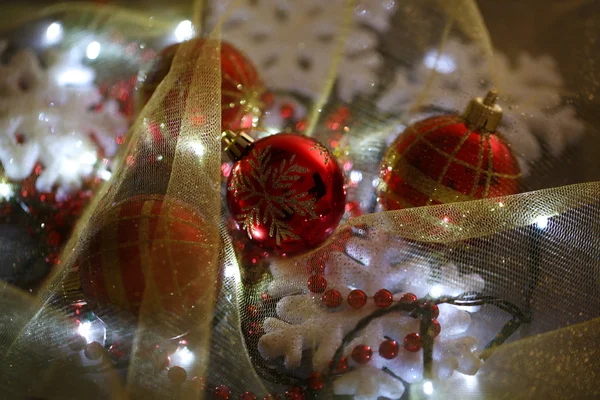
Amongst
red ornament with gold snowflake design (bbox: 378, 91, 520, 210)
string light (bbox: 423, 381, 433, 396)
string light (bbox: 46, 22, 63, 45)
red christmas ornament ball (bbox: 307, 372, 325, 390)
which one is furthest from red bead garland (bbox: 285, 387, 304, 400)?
string light (bbox: 46, 22, 63, 45)

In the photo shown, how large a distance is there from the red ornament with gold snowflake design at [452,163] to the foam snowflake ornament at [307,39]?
20 cm

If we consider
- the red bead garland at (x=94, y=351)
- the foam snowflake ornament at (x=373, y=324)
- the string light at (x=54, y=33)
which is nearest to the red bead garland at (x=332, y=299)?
the foam snowflake ornament at (x=373, y=324)

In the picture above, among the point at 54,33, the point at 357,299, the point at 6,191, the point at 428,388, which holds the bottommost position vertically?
the point at 428,388

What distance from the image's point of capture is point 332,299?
56cm

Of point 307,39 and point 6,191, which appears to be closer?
point 6,191

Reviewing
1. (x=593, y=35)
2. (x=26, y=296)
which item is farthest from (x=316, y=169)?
(x=593, y=35)

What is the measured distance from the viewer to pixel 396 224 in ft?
1.85

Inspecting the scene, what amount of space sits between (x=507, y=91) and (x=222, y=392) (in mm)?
530

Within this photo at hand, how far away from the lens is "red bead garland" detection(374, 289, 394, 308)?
553 millimetres

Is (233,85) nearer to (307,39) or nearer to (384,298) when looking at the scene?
(307,39)

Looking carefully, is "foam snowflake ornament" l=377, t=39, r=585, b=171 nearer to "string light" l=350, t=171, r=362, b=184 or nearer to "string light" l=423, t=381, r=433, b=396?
"string light" l=350, t=171, r=362, b=184

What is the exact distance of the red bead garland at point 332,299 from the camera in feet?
1.83

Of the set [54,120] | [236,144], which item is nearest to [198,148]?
[236,144]

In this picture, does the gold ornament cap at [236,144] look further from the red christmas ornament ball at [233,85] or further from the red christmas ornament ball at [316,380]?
the red christmas ornament ball at [316,380]
